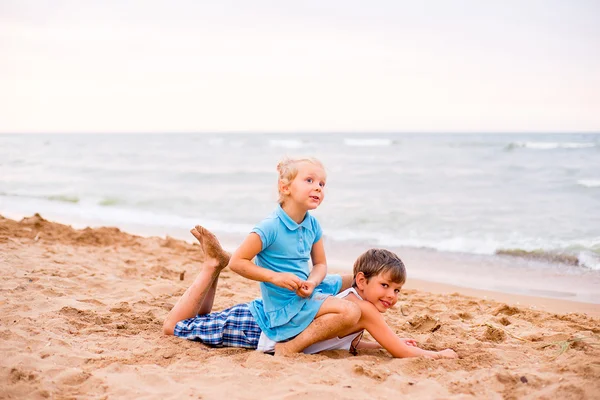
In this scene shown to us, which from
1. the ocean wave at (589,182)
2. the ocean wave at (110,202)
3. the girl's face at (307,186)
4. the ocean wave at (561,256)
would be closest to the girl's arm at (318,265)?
the girl's face at (307,186)

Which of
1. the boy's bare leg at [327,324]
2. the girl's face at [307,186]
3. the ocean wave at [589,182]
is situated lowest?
the boy's bare leg at [327,324]

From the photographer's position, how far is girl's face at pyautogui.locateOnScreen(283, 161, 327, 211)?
3.28 meters

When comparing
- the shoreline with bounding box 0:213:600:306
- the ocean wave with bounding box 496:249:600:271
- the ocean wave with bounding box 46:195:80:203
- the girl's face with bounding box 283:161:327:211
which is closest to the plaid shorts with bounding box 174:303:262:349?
the girl's face with bounding box 283:161:327:211

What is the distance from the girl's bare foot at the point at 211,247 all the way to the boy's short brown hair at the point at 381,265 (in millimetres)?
972

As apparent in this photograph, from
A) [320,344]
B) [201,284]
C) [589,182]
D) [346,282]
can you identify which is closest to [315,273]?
[346,282]

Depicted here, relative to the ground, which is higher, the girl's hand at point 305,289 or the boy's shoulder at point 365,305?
the girl's hand at point 305,289

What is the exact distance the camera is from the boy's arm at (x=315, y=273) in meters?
3.20

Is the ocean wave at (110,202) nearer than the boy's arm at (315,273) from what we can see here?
No

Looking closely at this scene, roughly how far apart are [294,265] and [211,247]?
69 cm

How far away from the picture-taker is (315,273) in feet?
11.4

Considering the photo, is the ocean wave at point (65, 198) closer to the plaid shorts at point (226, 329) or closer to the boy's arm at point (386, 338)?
the plaid shorts at point (226, 329)

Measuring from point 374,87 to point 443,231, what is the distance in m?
18.3

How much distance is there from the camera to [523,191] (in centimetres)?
1392

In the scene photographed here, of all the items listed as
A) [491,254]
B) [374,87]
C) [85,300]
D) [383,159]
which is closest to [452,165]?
[383,159]
